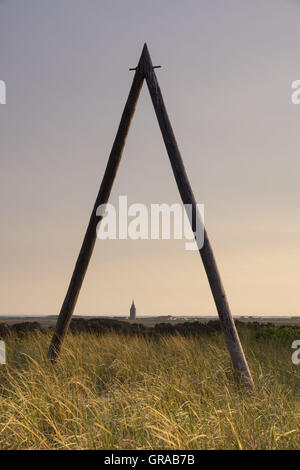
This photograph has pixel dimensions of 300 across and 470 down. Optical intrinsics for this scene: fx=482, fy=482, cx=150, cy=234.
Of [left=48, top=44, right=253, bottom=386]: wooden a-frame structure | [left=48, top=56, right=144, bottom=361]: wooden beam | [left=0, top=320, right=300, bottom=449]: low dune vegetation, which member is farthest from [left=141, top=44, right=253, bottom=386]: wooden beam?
[left=48, top=56, right=144, bottom=361]: wooden beam

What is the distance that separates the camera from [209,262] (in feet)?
22.6

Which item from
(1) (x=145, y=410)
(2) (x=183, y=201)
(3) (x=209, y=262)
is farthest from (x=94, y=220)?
(1) (x=145, y=410)

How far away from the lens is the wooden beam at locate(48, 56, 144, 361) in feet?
24.2

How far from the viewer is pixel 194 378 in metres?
7.17

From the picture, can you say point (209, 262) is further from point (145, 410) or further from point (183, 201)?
point (145, 410)

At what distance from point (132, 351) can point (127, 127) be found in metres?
4.18

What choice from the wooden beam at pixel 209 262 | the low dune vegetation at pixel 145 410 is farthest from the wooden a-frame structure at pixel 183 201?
the low dune vegetation at pixel 145 410

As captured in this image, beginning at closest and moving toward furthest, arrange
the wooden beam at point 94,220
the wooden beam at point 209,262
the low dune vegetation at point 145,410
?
the low dune vegetation at point 145,410, the wooden beam at point 209,262, the wooden beam at point 94,220

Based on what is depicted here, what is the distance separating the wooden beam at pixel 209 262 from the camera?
6828 mm

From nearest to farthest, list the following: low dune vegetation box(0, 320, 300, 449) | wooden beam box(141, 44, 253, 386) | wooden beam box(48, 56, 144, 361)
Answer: low dune vegetation box(0, 320, 300, 449) < wooden beam box(141, 44, 253, 386) < wooden beam box(48, 56, 144, 361)

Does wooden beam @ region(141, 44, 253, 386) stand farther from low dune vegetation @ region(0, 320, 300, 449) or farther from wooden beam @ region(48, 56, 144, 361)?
wooden beam @ region(48, 56, 144, 361)

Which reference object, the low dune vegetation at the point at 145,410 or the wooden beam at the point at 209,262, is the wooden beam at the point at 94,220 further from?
the low dune vegetation at the point at 145,410

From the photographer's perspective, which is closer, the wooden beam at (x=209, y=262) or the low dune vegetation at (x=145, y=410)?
the low dune vegetation at (x=145, y=410)
